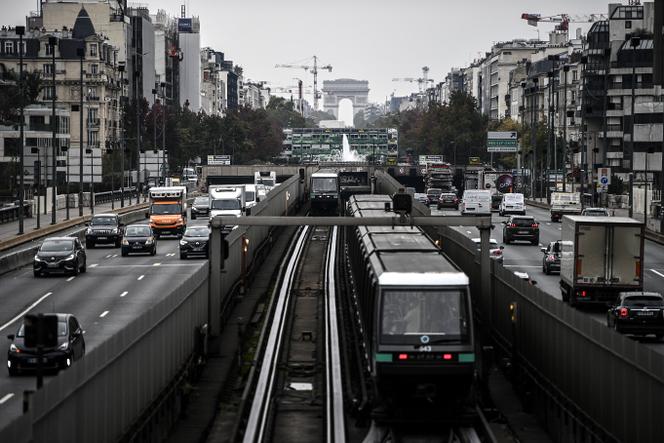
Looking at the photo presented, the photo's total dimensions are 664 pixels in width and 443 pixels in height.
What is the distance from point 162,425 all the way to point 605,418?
744 centimetres

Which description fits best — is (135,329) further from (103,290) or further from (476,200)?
(476,200)

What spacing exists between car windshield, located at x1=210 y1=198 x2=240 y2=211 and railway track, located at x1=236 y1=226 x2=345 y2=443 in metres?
20.4

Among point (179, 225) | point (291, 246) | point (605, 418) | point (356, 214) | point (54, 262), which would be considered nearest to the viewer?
point (605, 418)

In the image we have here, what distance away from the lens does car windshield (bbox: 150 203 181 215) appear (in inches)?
3007

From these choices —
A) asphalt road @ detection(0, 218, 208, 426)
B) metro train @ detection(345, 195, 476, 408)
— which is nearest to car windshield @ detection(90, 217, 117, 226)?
asphalt road @ detection(0, 218, 208, 426)

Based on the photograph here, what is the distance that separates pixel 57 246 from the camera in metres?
57.2

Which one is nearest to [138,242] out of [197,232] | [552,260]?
[197,232]

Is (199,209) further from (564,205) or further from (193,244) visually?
(193,244)

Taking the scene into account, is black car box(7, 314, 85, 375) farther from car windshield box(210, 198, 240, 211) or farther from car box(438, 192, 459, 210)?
car box(438, 192, 459, 210)

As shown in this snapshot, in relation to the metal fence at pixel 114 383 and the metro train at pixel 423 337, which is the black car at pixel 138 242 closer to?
the metal fence at pixel 114 383

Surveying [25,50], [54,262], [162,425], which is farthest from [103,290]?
[25,50]

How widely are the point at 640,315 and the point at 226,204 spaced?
39538 millimetres

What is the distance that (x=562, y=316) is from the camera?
2389 centimetres

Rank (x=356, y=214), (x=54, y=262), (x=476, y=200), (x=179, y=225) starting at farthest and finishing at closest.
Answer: (x=476, y=200), (x=179, y=225), (x=54, y=262), (x=356, y=214)
